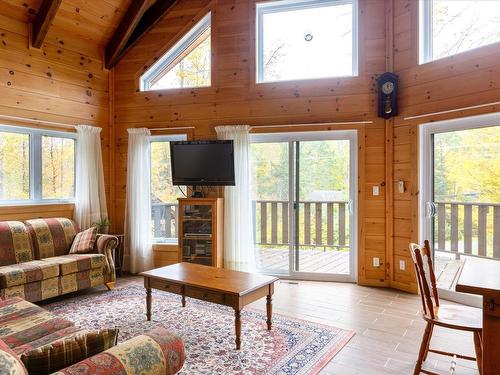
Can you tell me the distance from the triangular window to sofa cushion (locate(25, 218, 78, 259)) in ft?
7.74

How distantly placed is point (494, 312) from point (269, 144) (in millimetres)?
3662

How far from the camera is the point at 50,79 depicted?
15.9 feet

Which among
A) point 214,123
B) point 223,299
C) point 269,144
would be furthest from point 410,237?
point 214,123

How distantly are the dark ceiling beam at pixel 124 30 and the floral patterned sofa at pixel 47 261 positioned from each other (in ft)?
8.42

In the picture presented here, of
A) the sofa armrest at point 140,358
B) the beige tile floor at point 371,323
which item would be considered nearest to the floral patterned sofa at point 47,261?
the beige tile floor at point 371,323

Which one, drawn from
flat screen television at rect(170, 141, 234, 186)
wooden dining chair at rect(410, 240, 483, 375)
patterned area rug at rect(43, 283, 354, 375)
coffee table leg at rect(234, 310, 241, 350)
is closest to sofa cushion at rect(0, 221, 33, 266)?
patterned area rug at rect(43, 283, 354, 375)

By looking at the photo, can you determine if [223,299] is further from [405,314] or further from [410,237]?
[410,237]

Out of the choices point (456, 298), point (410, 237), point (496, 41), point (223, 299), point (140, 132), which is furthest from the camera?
point (140, 132)

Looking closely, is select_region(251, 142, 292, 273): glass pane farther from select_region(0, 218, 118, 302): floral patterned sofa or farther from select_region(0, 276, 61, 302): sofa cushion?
select_region(0, 276, 61, 302): sofa cushion

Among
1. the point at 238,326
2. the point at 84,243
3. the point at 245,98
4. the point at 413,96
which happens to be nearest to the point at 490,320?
the point at 238,326

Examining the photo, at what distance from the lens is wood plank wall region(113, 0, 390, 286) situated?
4.52 metres

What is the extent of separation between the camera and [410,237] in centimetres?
426

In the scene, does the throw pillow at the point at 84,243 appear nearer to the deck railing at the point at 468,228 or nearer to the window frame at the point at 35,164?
the window frame at the point at 35,164

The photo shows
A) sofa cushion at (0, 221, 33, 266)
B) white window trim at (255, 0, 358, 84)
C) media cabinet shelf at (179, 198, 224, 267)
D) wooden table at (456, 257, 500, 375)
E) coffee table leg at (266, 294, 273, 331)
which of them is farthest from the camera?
media cabinet shelf at (179, 198, 224, 267)
